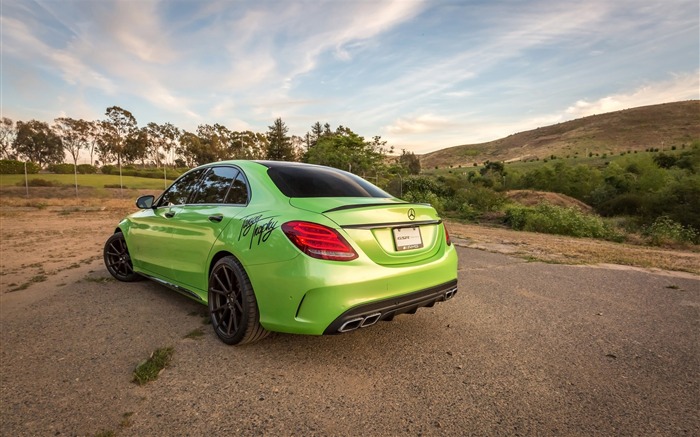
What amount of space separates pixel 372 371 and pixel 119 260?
4128 mm

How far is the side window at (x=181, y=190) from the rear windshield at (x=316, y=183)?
1.21 meters

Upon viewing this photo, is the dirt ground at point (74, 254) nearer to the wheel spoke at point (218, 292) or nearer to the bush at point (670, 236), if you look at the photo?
the wheel spoke at point (218, 292)

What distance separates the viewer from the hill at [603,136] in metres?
83.8

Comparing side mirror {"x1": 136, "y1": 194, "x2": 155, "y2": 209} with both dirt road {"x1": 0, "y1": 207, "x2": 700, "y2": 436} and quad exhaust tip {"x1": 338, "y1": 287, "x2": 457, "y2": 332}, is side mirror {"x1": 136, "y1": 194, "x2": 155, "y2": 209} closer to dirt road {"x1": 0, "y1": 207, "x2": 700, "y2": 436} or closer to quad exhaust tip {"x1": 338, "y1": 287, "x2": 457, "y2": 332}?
dirt road {"x1": 0, "y1": 207, "x2": 700, "y2": 436}

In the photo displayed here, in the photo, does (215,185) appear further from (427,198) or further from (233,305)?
(427,198)

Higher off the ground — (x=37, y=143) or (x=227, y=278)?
(x=37, y=143)

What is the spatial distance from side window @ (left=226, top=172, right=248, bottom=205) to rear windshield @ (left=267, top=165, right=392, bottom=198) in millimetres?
257

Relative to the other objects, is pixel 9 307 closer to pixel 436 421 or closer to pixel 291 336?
pixel 291 336

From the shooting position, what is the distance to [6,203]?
759 inches

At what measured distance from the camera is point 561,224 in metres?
15.1

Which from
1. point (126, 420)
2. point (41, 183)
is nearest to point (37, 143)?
point (41, 183)

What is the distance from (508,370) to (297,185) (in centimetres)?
218

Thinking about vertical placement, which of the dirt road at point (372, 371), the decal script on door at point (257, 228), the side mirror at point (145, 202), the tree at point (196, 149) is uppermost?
the tree at point (196, 149)

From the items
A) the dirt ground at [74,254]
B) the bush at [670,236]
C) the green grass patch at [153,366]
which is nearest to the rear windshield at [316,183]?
the green grass patch at [153,366]
